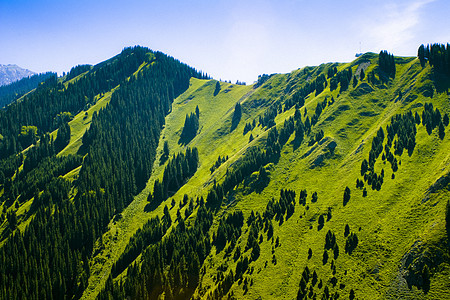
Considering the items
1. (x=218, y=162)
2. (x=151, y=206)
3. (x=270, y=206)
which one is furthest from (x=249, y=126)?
(x=270, y=206)

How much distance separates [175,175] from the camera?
15225 cm

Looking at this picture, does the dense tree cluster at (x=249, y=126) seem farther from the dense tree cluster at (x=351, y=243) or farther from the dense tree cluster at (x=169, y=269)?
the dense tree cluster at (x=351, y=243)

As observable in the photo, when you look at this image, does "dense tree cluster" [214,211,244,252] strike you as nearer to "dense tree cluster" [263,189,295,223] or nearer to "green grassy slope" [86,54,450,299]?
"green grassy slope" [86,54,450,299]

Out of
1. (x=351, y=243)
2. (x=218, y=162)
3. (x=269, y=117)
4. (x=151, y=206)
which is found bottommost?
(x=151, y=206)

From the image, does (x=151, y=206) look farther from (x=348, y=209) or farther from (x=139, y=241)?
(x=348, y=209)

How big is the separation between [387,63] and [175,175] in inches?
5182

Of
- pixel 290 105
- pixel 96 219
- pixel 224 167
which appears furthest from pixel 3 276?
pixel 290 105

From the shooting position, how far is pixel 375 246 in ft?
244

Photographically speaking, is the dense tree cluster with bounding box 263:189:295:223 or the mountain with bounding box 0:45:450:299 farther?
the dense tree cluster with bounding box 263:189:295:223

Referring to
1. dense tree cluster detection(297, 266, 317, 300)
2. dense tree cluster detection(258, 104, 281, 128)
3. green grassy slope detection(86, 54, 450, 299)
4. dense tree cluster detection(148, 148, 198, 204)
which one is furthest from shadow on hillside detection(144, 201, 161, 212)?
dense tree cluster detection(297, 266, 317, 300)

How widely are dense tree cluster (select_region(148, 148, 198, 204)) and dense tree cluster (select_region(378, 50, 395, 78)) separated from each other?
113 metres

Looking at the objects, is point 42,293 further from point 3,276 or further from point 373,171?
point 373,171

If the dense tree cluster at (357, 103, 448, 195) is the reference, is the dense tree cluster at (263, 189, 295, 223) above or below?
below

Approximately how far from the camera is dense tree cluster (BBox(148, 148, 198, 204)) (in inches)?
5684
